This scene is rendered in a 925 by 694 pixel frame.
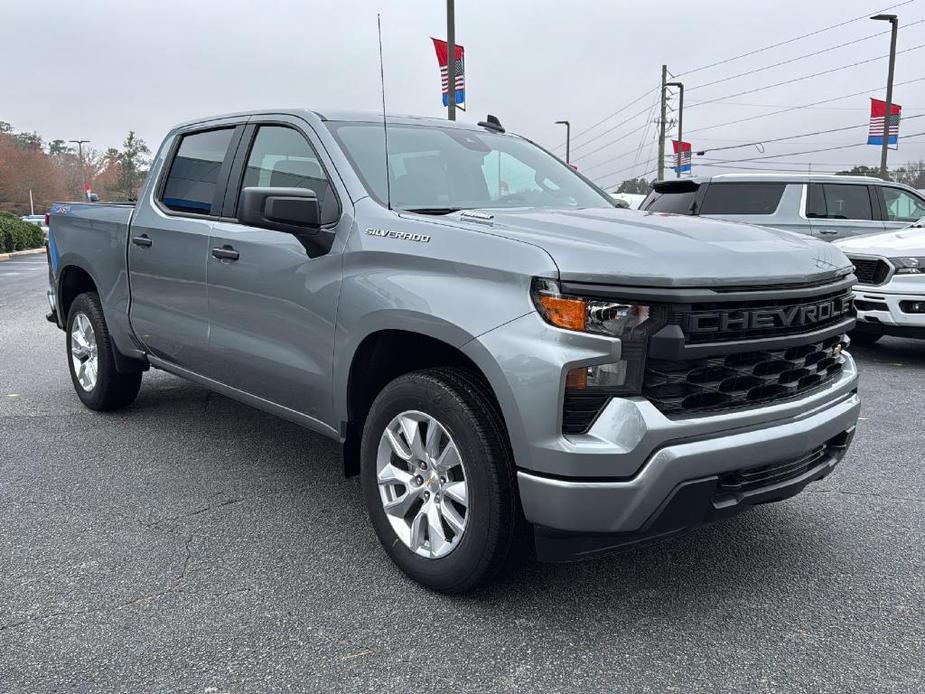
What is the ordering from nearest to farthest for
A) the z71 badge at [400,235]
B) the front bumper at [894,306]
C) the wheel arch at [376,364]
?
the z71 badge at [400,235] → the wheel arch at [376,364] → the front bumper at [894,306]

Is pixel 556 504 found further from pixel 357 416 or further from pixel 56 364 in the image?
pixel 56 364

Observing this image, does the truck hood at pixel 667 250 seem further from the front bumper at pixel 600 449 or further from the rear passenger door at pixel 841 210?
the rear passenger door at pixel 841 210

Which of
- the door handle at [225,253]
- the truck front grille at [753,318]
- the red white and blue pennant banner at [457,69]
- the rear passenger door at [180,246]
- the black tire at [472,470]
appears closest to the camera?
the truck front grille at [753,318]

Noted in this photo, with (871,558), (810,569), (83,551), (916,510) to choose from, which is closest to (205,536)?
(83,551)

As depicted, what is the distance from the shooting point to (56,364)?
24.9 feet

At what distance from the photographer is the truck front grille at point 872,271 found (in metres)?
7.53

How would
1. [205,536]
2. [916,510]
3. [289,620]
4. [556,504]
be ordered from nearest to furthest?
[556,504] → [289,620] → [205,536] → [916,510]

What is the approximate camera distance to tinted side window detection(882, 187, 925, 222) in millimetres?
10852

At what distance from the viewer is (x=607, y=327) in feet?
8.61

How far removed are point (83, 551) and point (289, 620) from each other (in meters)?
1.12

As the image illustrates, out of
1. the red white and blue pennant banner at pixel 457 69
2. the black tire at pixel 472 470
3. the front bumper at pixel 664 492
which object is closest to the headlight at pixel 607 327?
the front bumper at pixel 664 492

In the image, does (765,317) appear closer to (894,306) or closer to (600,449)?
(600,449)

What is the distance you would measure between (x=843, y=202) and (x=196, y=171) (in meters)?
8.82

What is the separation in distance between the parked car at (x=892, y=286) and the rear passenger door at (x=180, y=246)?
17.9 feet
